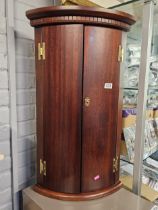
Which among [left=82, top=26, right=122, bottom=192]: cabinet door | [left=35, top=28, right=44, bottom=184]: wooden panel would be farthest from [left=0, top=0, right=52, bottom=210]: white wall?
[left=82, top=26, right=122, bottom=192]: cabinet door

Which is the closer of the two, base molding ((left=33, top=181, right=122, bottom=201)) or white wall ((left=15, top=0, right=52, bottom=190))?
base molding ((left=33, top=181, right=122, bottom=201))

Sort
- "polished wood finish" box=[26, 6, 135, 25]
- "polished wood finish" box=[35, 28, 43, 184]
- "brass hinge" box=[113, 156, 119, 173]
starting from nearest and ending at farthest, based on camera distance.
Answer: "polished wood finish" box=[26, 6, 135, 25] → "polished wood finish" box=[35, 28, 43, 184] → "brass hinge" box=[113, 156, 119, 173]

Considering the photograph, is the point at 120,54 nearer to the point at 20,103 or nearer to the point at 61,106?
the point at 61,106

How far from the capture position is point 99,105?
0.98 m

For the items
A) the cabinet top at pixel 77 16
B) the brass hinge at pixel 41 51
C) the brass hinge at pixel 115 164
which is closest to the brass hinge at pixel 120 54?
the cabinet top at pixel 77 16

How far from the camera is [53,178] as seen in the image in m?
1.03

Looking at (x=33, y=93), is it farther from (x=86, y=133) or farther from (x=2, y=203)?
(x=2, y=203)

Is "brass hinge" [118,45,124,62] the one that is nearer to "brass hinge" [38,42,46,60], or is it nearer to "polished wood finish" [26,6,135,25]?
"polished wood finish" [26,6,135,25]

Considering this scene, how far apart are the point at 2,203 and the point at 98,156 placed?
662 mm

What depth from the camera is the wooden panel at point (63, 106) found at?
36.4 inches

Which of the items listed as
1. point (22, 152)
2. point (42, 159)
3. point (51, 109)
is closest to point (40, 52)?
point (51, 109)

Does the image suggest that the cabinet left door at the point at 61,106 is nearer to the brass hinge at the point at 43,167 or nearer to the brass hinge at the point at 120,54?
the brass hinge at the point at 43,167

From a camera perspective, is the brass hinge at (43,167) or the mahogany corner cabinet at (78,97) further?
the brass hinge at (43,167)

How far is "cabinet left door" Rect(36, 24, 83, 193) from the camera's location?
926 millimetres
